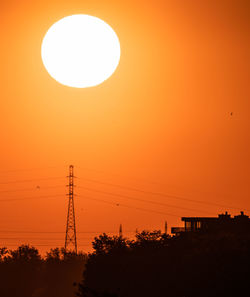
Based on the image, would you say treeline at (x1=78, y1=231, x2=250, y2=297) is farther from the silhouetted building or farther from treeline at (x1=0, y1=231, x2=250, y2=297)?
the silhouetted building

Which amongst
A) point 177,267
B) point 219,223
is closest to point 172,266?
point 177,267

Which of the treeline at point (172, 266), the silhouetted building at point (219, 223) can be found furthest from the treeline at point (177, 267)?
the silhouetted building at point (219, 223)

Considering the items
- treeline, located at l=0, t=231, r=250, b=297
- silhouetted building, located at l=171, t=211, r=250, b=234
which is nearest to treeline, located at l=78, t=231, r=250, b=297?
treeline, located at l=0, t=231, r=250, b=297

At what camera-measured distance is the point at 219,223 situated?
121188 millimetres

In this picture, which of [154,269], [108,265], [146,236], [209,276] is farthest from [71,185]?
[209,276]

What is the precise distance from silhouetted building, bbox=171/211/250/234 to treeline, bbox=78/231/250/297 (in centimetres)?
494

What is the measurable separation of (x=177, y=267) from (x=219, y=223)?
31729 millimetres

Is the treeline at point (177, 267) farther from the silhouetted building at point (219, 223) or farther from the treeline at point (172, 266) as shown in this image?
the silhouetted building at point (219, 223)

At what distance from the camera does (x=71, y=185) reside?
15312cm

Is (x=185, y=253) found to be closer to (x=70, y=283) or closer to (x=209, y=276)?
(x=209, y=276)

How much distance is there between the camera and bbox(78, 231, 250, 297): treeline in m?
80.4

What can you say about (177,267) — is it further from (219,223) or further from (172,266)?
(219,223)

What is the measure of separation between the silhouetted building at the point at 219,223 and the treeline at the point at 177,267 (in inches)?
194

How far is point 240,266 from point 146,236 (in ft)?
160
